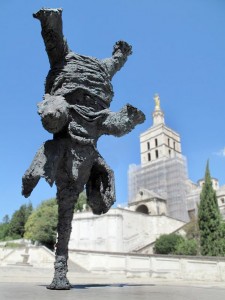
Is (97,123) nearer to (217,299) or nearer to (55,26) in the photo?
(55,26)

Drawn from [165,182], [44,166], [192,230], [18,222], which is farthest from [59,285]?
[18,222]

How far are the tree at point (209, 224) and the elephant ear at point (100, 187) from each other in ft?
85.9

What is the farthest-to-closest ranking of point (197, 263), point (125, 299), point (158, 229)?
1. point (158, 229)
2. point (197, 263)
3. point (125, 299)

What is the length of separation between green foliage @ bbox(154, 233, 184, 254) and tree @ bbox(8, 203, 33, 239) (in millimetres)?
38342

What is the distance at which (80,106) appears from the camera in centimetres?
355

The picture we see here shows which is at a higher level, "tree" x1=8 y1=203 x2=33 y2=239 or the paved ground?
"tree" x1=8 y1=203 x2=33 y2=239

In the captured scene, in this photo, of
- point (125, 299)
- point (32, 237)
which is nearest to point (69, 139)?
point (125, 299)

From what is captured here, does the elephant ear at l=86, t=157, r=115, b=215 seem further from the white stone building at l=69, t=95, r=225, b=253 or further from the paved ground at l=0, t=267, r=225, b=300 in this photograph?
the white stone building at l=69, t=95, r=225, b=253

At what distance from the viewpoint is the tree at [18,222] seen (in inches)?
2648

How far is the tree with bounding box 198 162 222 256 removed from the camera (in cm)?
2798

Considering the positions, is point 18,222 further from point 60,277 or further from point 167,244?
point 60,277

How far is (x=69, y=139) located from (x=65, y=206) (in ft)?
2.46

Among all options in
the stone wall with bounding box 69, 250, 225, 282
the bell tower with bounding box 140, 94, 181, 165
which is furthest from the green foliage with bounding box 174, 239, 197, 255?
the bell tower with bounding box 140, 94, 181, 165

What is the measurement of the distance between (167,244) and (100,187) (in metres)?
34.8
